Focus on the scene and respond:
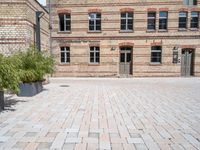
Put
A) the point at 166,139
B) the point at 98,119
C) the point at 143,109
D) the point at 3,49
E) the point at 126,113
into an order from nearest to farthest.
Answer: the point at 166,139, the point at 98,119, the point at 126,113, the point at 143,109, the point at 3,49

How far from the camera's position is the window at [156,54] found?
21.9 m

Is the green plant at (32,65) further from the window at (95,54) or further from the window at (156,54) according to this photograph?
the window at (156,54)

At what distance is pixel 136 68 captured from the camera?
21875mm

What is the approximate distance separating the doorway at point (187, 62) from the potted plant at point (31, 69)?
15.2 metres

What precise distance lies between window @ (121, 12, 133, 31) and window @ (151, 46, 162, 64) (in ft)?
10.1

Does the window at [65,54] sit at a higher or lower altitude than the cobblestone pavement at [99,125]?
higher

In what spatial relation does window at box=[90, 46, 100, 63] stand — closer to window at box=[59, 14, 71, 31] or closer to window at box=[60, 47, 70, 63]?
window at box=[60, 47, 70, 63]

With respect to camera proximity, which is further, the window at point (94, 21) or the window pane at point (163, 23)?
the window at point (94, 21)

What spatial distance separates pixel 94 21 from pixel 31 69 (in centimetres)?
1260

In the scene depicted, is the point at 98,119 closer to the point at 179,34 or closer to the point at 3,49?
the point at 3,49

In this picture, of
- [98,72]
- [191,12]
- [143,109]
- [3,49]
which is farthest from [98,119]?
[191,12]

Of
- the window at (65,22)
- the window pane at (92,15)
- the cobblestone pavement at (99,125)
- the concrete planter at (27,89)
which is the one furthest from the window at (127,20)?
the cobblestone pavement at (99,125)

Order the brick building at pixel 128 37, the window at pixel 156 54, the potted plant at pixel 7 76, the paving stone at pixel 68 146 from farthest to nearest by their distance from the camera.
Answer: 1. the window at pixel 156 54
2. the brick building at pixel 128 37
3. the potted plant at pixel 7 76
4. the paving stone at pixel 68 146

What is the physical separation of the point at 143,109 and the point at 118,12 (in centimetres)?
1532
